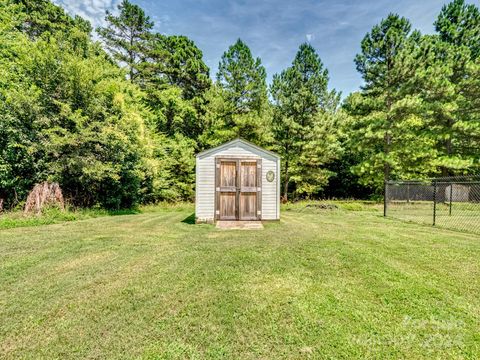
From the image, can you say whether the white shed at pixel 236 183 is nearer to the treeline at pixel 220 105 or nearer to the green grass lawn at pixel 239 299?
the green grass lawn at pixel 239 299

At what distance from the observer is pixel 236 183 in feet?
25.3

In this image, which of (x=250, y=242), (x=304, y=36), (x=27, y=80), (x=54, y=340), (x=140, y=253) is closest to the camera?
(x=54, y=340)

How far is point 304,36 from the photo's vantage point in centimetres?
1408

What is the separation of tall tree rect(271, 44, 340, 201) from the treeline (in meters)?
0.07

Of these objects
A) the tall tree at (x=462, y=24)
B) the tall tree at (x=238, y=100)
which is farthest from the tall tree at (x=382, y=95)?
the tall tree at (x=238, y=100)

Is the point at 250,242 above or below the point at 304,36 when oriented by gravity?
below

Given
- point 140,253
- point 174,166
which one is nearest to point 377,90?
point 174,166

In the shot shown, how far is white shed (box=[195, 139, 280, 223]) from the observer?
7602 millimetres

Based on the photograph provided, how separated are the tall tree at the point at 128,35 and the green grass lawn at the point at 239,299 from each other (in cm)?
1573

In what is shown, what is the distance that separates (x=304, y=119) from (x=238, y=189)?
9.65 meters

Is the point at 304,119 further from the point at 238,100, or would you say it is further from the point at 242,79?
the point at 242,79

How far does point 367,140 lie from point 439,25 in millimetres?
8624

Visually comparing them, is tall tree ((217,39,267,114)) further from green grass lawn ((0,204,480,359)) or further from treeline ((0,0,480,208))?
green grass lawn ((0,204,480,359))

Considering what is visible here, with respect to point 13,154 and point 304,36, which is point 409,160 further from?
point 13,154
